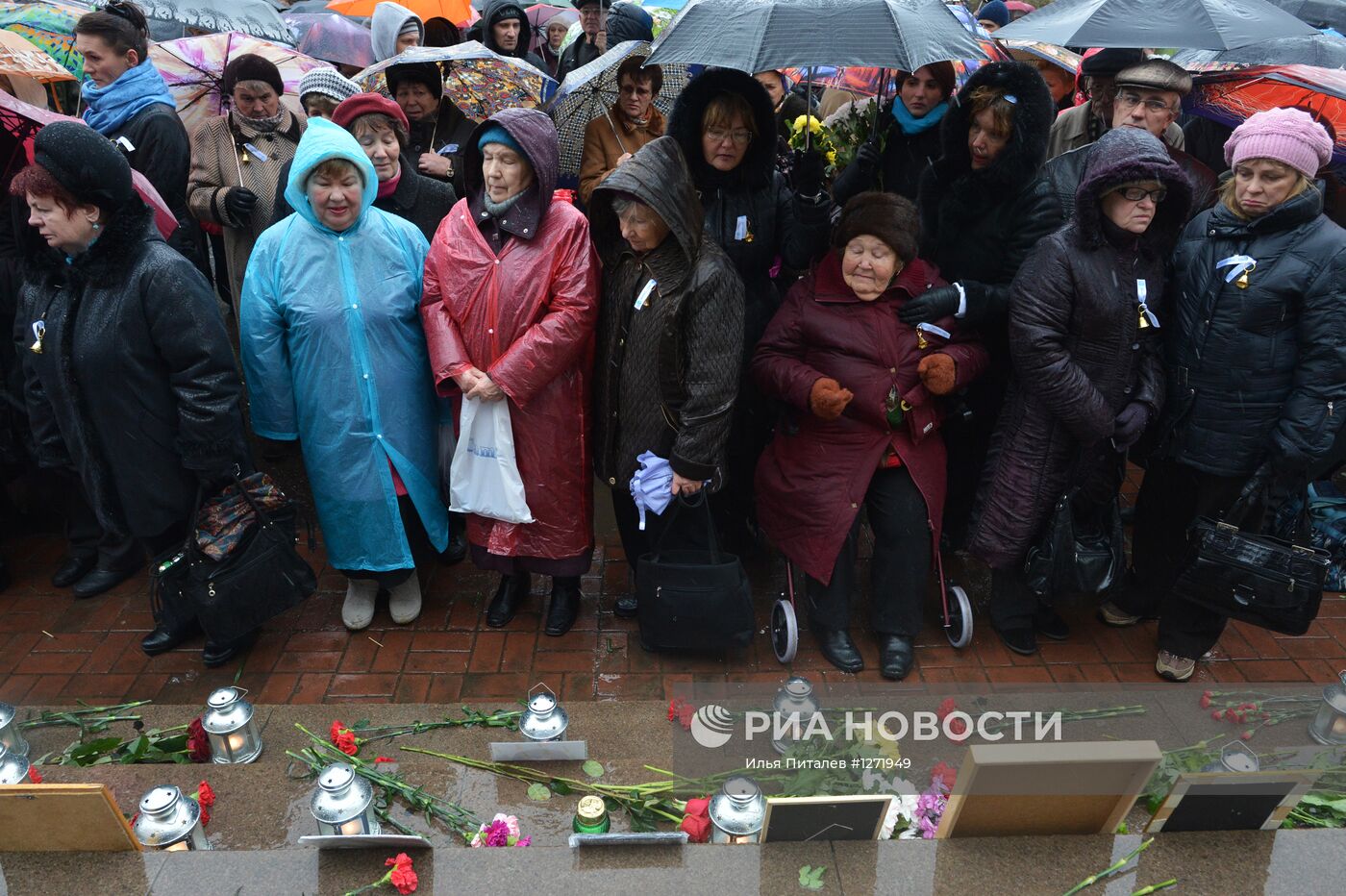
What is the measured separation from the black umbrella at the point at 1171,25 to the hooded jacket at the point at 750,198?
1.15m

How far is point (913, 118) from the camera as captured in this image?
4.30m

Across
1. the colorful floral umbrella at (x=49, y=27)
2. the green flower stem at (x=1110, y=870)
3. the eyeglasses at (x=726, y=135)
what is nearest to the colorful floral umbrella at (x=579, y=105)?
the eyeglasses at (x=726, y=135)

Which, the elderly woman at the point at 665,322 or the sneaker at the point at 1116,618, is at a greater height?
the elderly woman at the point at 665,322

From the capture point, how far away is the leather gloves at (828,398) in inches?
139

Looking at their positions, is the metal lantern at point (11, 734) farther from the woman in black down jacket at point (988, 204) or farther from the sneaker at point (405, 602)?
the woman in black down jacket at point (988, 204)

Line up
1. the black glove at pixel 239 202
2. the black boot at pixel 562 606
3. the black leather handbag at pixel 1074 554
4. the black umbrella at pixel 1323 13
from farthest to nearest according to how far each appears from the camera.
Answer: the black umbrella at pixel 1323 13 → the black glove at pixel 239 202 → the black boot at pixel 562 606 → the black leather handbag at pixel 1074 554

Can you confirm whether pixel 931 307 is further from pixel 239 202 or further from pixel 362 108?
pixel 239 202

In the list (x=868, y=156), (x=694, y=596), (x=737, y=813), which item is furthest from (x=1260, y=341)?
(x=737, y=813)

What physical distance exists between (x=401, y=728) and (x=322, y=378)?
4.49 ft

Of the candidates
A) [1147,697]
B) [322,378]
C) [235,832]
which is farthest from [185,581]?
[1147,697]

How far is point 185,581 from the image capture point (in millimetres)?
3596

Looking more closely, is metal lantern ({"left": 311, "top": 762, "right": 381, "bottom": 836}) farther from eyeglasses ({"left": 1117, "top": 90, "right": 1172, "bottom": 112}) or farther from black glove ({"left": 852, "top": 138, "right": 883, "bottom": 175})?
eyeglasses ({"left": 1117, "top": 90, "right": 1172, "bottom": 112})

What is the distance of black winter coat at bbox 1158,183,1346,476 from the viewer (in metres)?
3.26

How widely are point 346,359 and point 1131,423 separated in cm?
295
